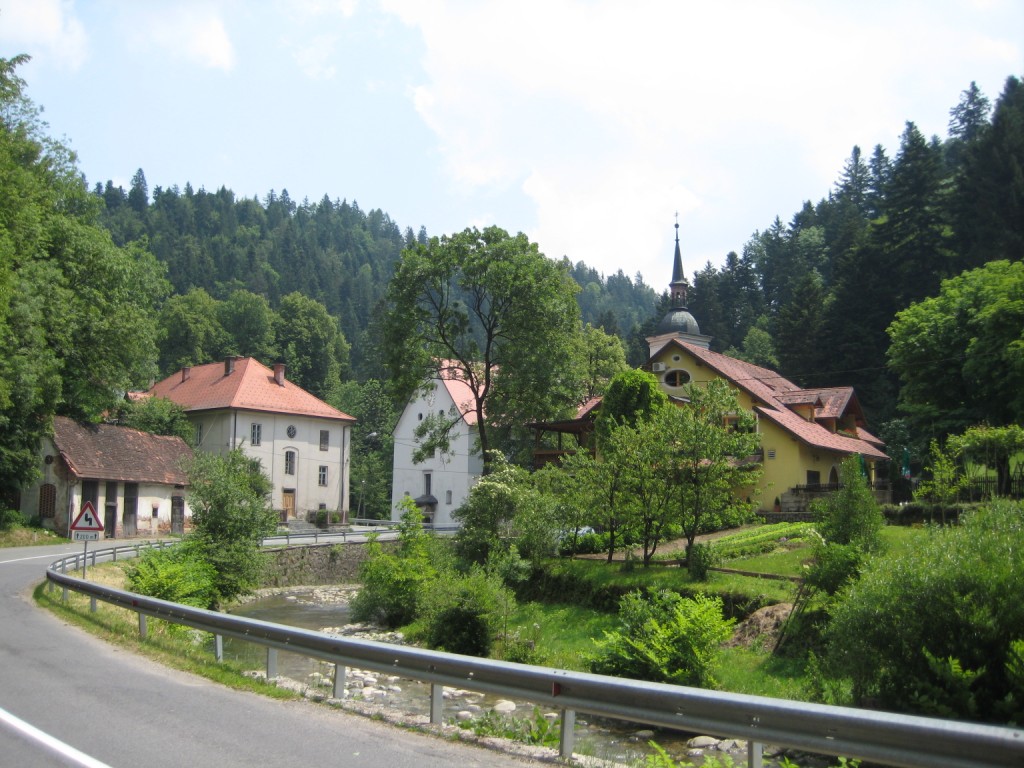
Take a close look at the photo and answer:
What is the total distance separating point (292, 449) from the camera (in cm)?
6147

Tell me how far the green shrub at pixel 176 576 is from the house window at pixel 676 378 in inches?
1102

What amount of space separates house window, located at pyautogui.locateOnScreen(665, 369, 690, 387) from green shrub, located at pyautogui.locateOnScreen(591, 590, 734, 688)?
102 feet

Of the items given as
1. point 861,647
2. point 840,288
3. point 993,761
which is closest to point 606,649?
point 861,647

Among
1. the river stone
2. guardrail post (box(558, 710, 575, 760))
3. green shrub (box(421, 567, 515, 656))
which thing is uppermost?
guardrail post (box(558, 710, 575, 760))

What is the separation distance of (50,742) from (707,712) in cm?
563

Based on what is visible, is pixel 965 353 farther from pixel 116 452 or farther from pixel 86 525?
pixel 116 452

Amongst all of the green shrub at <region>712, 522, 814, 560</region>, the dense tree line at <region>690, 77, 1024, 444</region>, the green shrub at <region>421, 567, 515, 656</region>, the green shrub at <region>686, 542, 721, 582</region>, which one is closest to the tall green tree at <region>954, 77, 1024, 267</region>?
the dense tree line at <region>690, 77, 1024, 444</region>

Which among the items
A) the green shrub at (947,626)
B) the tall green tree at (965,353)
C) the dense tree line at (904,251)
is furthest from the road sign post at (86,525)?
the dense tree line at (904,251)

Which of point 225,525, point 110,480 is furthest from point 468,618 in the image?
point 110,480

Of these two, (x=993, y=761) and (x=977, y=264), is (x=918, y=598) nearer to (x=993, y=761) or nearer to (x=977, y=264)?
(x=993, y=761)

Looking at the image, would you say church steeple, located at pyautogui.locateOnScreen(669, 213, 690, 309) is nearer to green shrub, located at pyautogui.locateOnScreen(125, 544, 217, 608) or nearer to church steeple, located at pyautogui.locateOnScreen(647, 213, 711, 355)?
church steeple, located at pyautogui.locateOnScreen(647, 213, 711, 355)

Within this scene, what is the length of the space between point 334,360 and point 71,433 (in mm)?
67909

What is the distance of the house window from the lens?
152ft

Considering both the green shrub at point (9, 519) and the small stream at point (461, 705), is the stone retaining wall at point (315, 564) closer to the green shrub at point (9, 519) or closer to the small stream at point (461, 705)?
the green shrub at point (9, 519)
